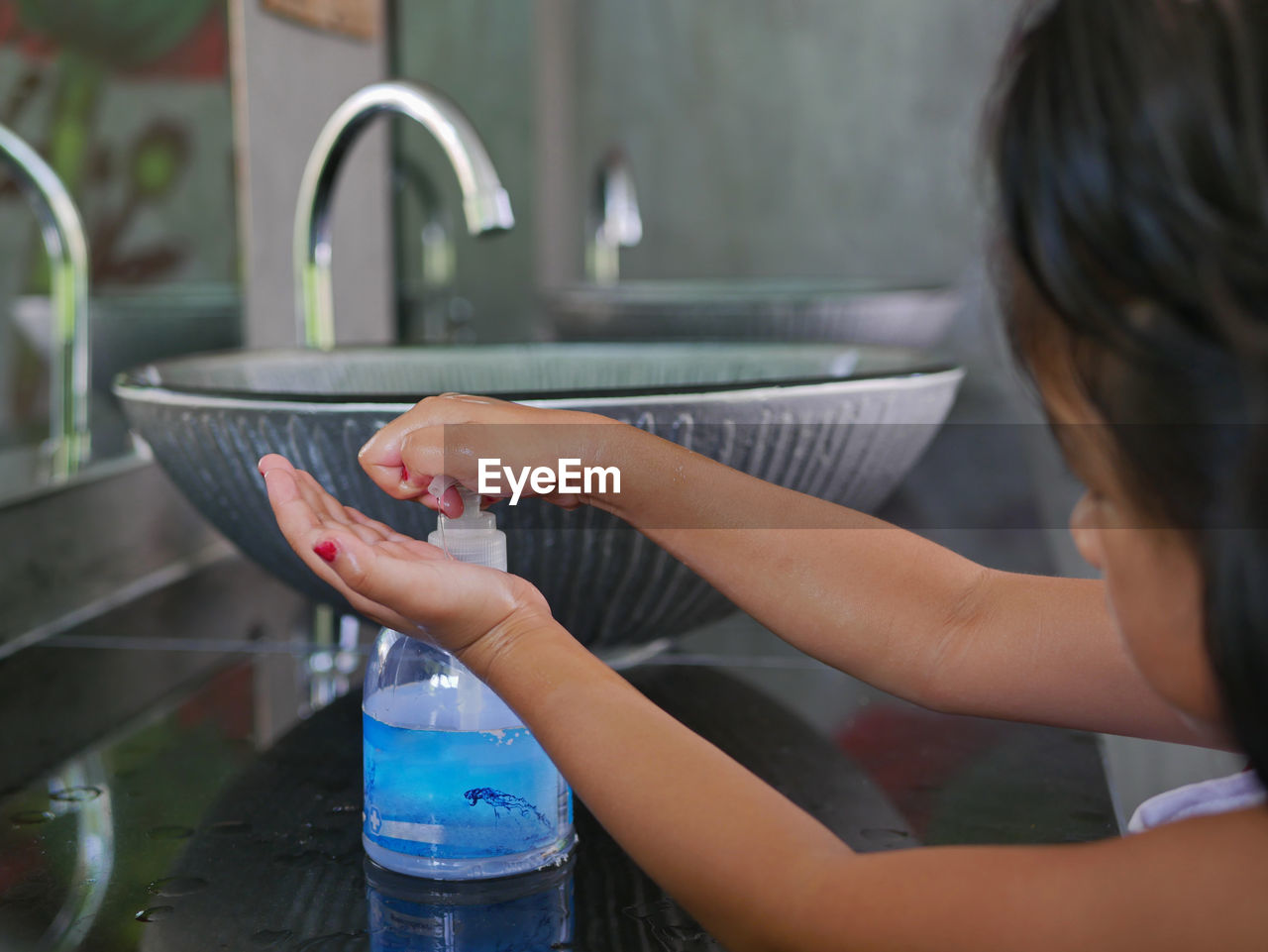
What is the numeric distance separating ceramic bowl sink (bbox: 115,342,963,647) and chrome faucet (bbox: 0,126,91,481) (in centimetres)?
19

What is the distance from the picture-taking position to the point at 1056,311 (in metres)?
0.37

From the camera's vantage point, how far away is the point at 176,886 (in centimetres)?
53

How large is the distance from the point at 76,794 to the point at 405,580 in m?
0.30

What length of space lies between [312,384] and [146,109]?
32 cm

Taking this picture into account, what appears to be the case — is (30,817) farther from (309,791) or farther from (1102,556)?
(1102,556)

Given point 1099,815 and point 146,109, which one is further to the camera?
point 146,109

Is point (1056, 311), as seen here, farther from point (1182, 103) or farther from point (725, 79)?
point (725, 79)

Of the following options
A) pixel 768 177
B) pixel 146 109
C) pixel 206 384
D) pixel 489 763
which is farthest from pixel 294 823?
pixel 768 177

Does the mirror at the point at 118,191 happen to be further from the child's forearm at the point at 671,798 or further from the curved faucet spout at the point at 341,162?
the child's forearm at the point at 671,798

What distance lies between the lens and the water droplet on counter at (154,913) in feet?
1.65

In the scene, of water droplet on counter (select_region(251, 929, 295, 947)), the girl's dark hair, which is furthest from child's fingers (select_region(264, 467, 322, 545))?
the girl's dark hair

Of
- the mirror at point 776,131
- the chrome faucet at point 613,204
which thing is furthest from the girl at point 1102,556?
the mirror at point 776,131

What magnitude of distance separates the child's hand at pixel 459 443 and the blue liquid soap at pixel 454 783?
0.23 ft

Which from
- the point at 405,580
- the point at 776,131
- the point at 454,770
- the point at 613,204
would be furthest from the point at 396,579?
the point at 776,131
